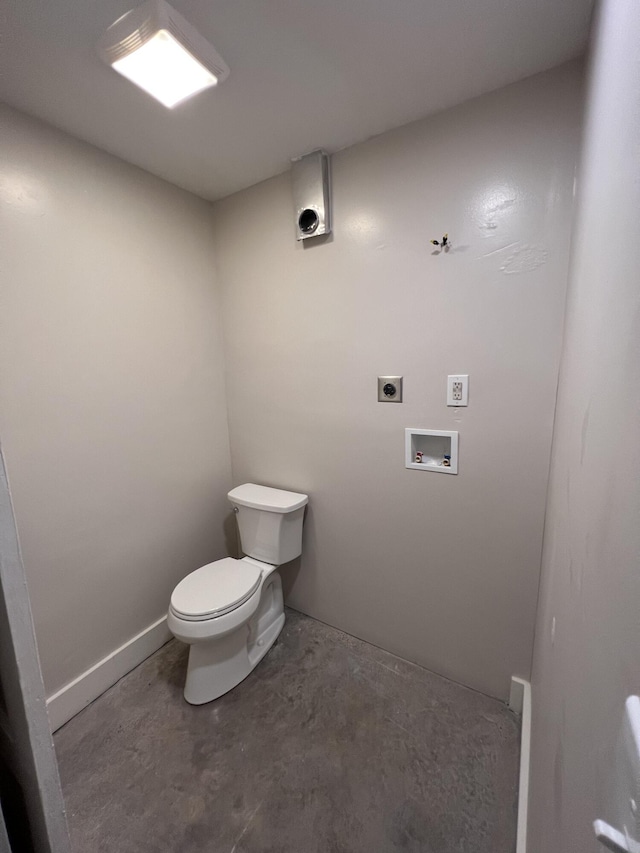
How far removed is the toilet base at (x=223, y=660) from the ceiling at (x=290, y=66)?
6.54 feet

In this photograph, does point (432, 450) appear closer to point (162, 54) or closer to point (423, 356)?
point (423, 356)

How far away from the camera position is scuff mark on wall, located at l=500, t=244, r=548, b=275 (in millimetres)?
1165

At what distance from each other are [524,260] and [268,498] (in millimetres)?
1491

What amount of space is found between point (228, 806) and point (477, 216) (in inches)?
86.1

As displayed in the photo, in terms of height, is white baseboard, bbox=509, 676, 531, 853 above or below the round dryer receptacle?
below

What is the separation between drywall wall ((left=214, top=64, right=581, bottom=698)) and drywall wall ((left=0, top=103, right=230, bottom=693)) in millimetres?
308

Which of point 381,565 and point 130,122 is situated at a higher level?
point 130,122

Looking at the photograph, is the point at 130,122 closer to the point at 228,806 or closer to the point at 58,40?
the point at 58,40

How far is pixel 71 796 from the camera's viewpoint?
117cm

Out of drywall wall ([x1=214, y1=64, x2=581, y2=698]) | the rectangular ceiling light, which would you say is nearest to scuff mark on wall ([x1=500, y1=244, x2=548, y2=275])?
drywall wall ([x1=214, y1=64, x2=581, y2=698])

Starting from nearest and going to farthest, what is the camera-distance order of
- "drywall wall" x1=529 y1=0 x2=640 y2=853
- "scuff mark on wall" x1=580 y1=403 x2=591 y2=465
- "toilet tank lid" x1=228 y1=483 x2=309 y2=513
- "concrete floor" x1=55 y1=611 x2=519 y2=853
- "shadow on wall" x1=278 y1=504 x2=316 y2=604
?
"drywall wall" x1=529 y1=0 x2=640 y2=853, "scuff mark on wall" x1=580 y1=403 x2=591 y2=465, "concrete floor" x1=55 y1=611 x2=519 y2=853, "toilet tank lid" x1=228 y1=483 x2=309 y2=513, "shadow on wall" x1=278 y1=504 x2=316 y2=604

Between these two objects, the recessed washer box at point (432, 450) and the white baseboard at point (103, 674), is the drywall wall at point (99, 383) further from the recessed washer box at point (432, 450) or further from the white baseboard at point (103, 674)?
the recessed washer box at point (432, 450)

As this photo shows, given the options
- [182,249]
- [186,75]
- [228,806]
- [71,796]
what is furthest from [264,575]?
[186,75]

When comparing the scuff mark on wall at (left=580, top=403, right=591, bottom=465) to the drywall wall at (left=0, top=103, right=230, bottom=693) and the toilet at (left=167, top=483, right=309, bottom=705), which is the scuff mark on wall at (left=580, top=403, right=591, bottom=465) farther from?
the drywall wall at (left=0, top=103, right=230, bottom=693)
